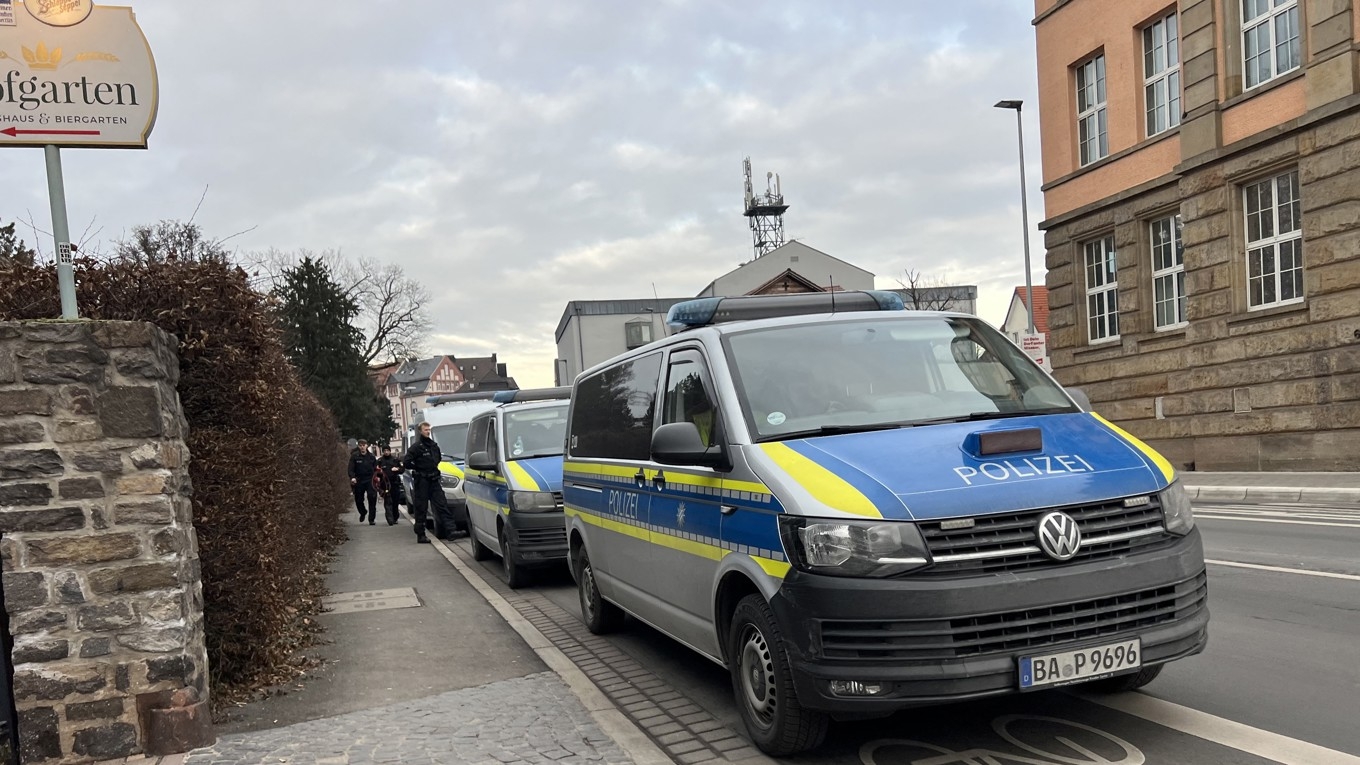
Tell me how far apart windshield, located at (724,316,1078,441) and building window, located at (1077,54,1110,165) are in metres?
21.1

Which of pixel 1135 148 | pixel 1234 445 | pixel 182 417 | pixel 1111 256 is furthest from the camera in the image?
pixel 1111 256

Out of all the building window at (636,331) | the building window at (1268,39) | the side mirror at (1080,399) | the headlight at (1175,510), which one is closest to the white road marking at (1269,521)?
the side mirror at (1080,399)

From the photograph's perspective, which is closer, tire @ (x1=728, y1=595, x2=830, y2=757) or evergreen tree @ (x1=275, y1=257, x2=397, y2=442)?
tire @ (x1=728, y1=595, x2=830, y2=757)

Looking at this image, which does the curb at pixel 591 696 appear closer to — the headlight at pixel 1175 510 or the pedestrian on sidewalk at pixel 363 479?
the headlight at pixel 1175 510

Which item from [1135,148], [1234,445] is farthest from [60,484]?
[1135,148]

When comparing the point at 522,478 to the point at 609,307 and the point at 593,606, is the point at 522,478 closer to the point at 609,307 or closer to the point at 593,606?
the point at 593,606

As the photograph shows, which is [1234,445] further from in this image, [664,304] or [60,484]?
[664,304]

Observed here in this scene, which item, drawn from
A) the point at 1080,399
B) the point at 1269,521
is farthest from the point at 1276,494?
the point at 1080,399

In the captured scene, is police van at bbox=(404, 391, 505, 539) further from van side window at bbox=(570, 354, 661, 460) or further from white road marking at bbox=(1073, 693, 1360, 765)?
white road marking at bbox=(1073, 693, 1360, 765)

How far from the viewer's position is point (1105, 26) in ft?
77.6

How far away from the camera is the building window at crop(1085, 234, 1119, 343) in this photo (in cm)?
2447

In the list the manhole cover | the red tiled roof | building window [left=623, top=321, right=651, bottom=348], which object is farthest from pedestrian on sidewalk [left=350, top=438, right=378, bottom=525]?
the red tiled roof

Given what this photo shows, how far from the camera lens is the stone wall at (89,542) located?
489 cm

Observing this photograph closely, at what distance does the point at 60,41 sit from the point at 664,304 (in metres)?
67.9
